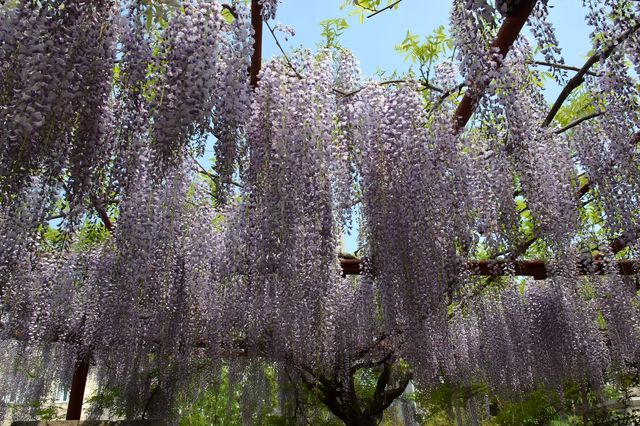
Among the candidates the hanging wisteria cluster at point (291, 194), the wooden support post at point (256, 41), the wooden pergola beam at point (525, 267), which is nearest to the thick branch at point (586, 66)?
the hanging wisteria cluster at point (291, 194)

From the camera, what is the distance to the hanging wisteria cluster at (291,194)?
11.4 ft

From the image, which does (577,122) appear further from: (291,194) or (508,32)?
(291,194)

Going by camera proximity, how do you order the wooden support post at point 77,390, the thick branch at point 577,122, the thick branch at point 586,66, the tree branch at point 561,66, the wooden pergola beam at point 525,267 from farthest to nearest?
the wooden support post at point 77,390, the wooden pergola beam at point 525,267, the thick branch at point 577,122, the tree branch at point 561,66, the thick branch at point 586,66

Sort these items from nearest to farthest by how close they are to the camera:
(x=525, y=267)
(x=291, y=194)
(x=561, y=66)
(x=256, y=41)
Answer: (x=256, y=41)
(x=561, y=66)
(x=291, y=194)
(x=525, y=267)

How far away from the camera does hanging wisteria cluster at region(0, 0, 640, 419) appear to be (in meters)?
3.47

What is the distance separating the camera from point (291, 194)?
4324 mm

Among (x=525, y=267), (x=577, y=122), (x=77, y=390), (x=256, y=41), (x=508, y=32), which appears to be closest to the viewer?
(x=508, y=32)

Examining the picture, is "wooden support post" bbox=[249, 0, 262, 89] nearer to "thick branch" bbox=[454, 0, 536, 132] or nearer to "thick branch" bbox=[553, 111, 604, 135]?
"thick branch" bbox=[454, 0, 536, 132]

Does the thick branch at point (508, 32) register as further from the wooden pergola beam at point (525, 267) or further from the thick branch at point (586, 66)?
the wooden pergola beam at point (525, 267)

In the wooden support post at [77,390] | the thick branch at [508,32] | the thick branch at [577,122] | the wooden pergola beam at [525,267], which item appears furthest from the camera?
the wooden support post at [77,390]

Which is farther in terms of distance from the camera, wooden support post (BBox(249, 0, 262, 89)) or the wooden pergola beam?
the wooden pergola beam

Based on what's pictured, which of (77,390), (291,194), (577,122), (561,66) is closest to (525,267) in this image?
(577,122)

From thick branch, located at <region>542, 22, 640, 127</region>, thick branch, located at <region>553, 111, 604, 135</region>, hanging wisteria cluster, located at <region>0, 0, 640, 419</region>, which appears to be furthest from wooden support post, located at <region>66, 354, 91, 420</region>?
thick branch, located at <region>542, 22, 640, 127</region>

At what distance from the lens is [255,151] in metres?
4.32
